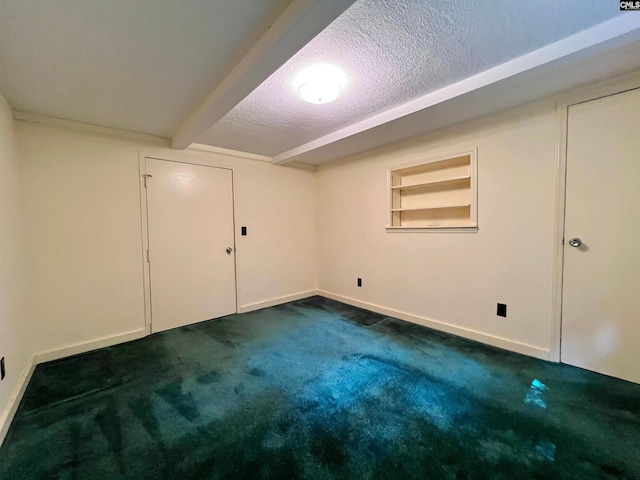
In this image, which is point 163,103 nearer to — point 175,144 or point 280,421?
point 175,144

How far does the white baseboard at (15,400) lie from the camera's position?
1.53 m

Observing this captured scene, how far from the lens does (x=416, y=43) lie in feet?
5.13

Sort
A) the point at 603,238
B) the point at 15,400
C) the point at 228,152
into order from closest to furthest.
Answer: the point at 15,400 < the point at 603,238 < the point at 228,152

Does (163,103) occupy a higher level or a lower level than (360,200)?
higher

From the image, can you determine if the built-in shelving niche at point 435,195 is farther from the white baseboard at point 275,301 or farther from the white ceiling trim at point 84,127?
the white ceiling trim at point 84,127

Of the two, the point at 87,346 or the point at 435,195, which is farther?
the point at 435,195

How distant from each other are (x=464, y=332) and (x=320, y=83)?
2714 millimetres

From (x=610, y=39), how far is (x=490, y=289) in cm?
196

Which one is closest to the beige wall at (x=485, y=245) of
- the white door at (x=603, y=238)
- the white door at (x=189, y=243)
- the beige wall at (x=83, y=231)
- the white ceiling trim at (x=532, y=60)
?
the white door at (x=603, y=238)

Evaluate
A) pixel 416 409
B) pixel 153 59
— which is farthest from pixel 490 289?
pixel 153 59

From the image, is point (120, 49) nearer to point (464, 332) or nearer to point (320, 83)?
point (320, 83)

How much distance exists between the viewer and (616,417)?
1.60 meters

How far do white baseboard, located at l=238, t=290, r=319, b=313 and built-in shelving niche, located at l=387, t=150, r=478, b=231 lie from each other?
1.87 metres

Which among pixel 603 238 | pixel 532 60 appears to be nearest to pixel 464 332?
pixel 603 238
